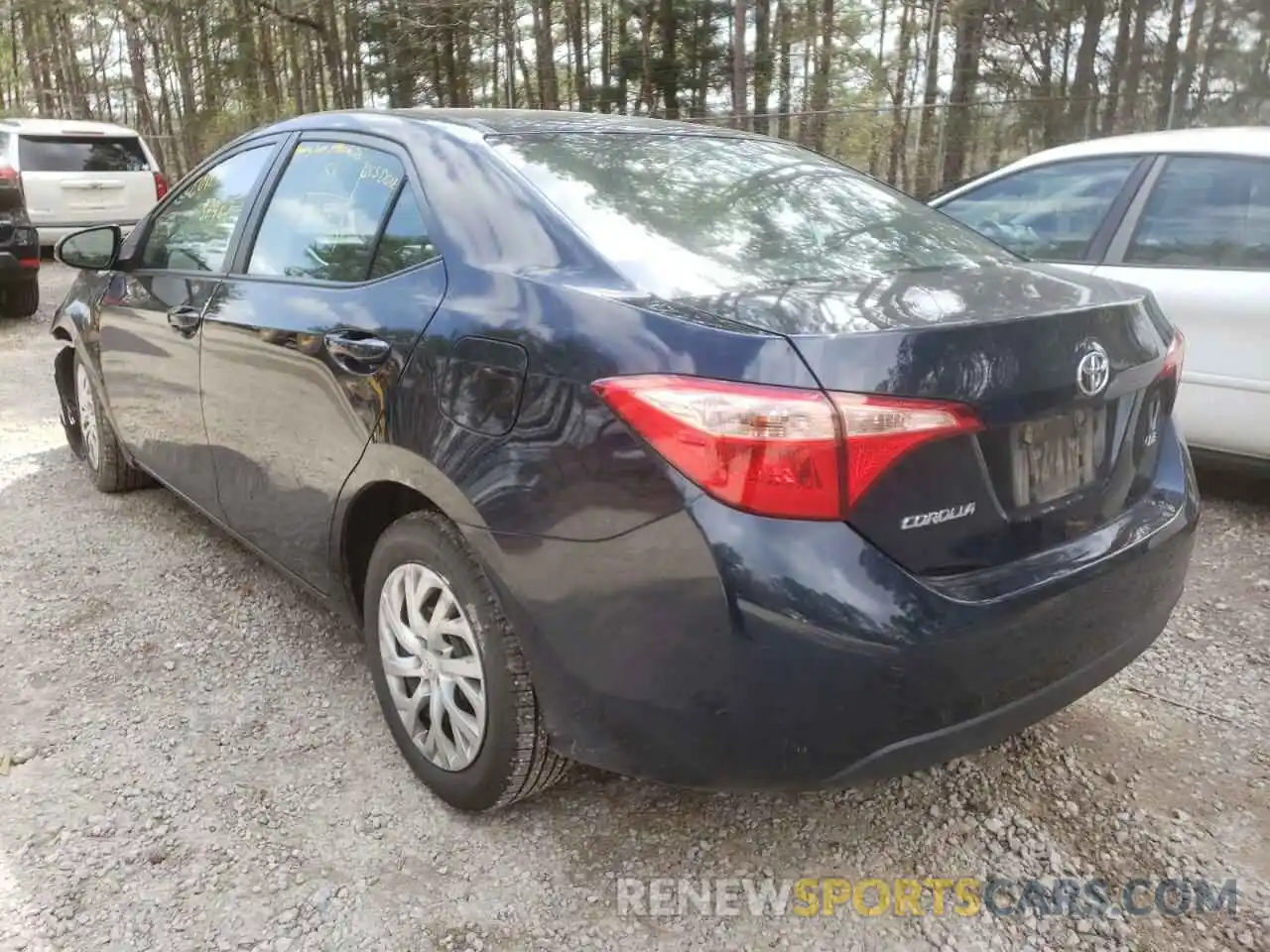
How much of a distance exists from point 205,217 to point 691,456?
2485 millimetres

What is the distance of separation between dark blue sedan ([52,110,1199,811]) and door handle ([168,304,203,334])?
39 centimetres

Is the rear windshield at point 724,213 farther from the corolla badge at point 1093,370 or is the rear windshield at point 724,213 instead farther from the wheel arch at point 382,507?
the wheel arch at point 382,507

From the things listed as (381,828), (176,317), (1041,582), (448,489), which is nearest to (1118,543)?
(1041,582)

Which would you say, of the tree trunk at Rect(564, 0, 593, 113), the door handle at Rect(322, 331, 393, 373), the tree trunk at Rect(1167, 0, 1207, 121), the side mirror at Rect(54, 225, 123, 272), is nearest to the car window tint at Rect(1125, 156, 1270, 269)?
the door handle at Rect(322, 331, 393, 373)

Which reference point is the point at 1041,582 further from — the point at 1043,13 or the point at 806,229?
the point at 1043,13

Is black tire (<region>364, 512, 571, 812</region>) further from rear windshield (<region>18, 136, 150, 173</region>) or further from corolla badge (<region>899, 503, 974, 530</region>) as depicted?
rear windshield (<region>18, 136, 150, 173</region>)

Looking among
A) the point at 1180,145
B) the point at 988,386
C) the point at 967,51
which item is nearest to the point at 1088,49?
the point at 967,51

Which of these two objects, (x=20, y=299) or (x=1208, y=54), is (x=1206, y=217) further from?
(x=1208, y=54)

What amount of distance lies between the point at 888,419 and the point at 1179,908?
4.14 ft

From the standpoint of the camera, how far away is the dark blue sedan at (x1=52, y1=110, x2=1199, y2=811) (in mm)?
1731

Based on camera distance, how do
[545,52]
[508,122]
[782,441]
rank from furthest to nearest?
[545,52]
[508,122]
[782,441]

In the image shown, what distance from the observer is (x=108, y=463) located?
4.44 meters

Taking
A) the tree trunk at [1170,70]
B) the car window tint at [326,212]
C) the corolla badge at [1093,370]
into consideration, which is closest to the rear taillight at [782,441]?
the corolla badge at [1093,370]

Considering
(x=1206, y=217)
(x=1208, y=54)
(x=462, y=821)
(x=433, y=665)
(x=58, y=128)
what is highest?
(x=1208, y=54)
